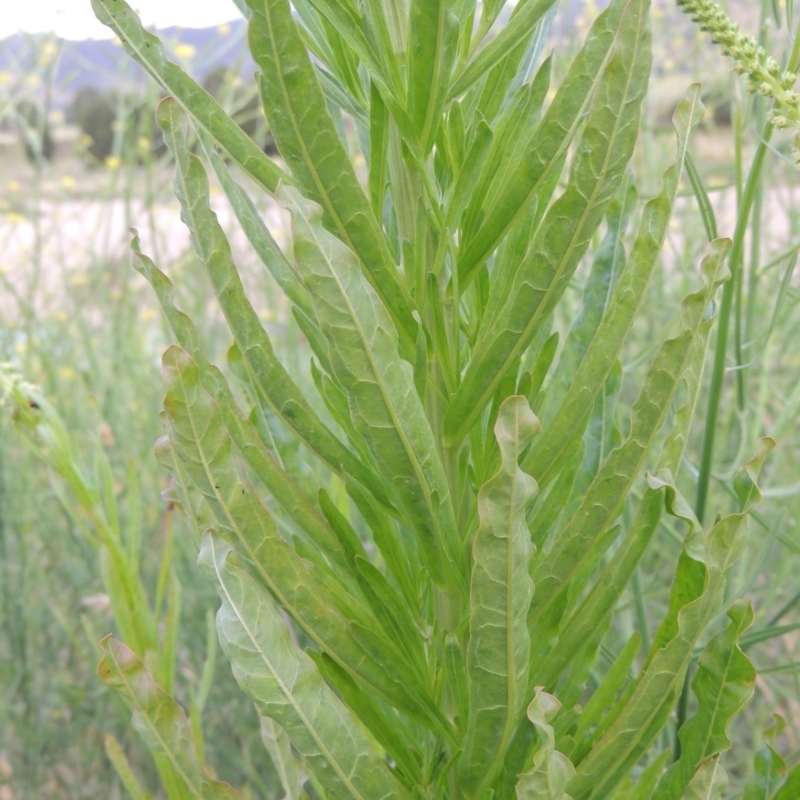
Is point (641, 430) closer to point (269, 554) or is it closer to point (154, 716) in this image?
point (269, 554)

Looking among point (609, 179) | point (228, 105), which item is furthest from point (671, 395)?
point (228, 105)

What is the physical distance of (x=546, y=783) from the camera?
507mm

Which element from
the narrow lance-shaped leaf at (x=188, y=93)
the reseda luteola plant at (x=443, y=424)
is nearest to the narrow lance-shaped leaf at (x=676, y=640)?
the reseda luteola plant at (x=443, y=424)

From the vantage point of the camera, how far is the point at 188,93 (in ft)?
1.98

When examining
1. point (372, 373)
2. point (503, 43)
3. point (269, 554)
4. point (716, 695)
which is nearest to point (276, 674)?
point (269, 554)

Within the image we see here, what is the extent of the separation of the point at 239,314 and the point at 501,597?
25cm

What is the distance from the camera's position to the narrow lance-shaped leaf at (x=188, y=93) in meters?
0.60

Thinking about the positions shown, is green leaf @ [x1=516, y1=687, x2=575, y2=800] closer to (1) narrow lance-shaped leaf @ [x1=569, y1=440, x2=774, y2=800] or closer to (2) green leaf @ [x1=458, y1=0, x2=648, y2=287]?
(1) narrow lance-shaped leaf @ [x1=569, y1=440, x2=774, y2=800]

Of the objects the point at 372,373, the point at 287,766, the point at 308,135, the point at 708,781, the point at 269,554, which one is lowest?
the point at 287,766

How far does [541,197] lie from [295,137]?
18cm

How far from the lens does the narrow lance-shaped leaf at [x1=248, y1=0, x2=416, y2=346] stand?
51 cm

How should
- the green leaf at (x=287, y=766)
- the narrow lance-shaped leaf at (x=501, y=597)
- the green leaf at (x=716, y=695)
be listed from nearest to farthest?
the narrow lance-shaped leaf at (x=501, y=597)
the green leaf at (x=716, y=695)
the green leaf at (x=287, y=766)

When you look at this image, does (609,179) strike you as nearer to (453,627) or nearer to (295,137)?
(295,137)

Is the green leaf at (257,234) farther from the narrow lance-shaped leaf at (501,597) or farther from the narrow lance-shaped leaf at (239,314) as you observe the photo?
the narrow lance-shaped leaf at (501,597)
